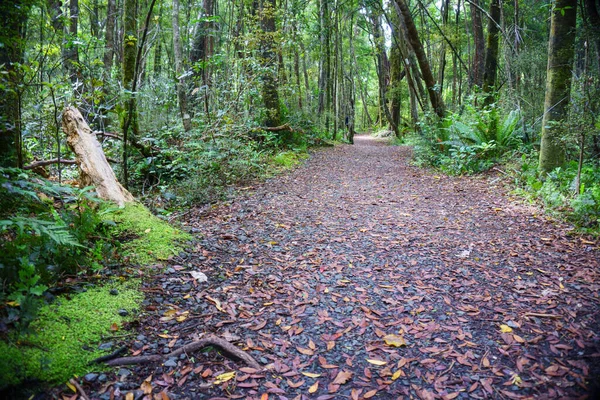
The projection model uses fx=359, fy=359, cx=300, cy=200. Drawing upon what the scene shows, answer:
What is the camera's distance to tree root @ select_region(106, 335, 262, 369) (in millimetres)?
2129

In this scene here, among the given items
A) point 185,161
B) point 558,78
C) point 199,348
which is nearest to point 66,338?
point 199,348

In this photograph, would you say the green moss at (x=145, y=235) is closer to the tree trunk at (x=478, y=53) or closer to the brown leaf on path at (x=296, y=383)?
the brown leaf on path at (x=296, y=383)

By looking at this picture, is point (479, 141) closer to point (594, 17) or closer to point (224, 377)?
point (594, 17)

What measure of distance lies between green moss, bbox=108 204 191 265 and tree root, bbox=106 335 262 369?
1.21 meters

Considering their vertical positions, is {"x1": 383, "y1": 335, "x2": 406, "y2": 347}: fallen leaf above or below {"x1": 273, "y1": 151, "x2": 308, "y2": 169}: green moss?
below

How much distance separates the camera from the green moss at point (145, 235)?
3.37 meters

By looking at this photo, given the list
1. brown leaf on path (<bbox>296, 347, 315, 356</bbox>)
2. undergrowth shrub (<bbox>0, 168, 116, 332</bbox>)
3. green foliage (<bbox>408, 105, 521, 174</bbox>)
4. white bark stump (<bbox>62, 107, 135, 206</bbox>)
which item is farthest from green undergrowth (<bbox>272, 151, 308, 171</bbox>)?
brown leaf on path (<bbox>296, 347, 315, 356</bbox>)

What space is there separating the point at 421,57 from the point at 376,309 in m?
9.61

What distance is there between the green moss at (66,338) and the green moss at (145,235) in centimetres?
62

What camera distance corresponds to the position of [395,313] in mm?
2855

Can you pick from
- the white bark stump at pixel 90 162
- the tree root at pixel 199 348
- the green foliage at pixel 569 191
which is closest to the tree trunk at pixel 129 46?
the white bark stump at pixel 90 162

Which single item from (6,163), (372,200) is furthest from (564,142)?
(6,163)

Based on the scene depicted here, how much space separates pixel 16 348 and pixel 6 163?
2809 millimetres

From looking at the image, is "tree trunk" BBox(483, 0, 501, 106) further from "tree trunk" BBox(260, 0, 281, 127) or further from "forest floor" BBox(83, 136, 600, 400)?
"forest floor" BBox(83, 136, 600, 400)
